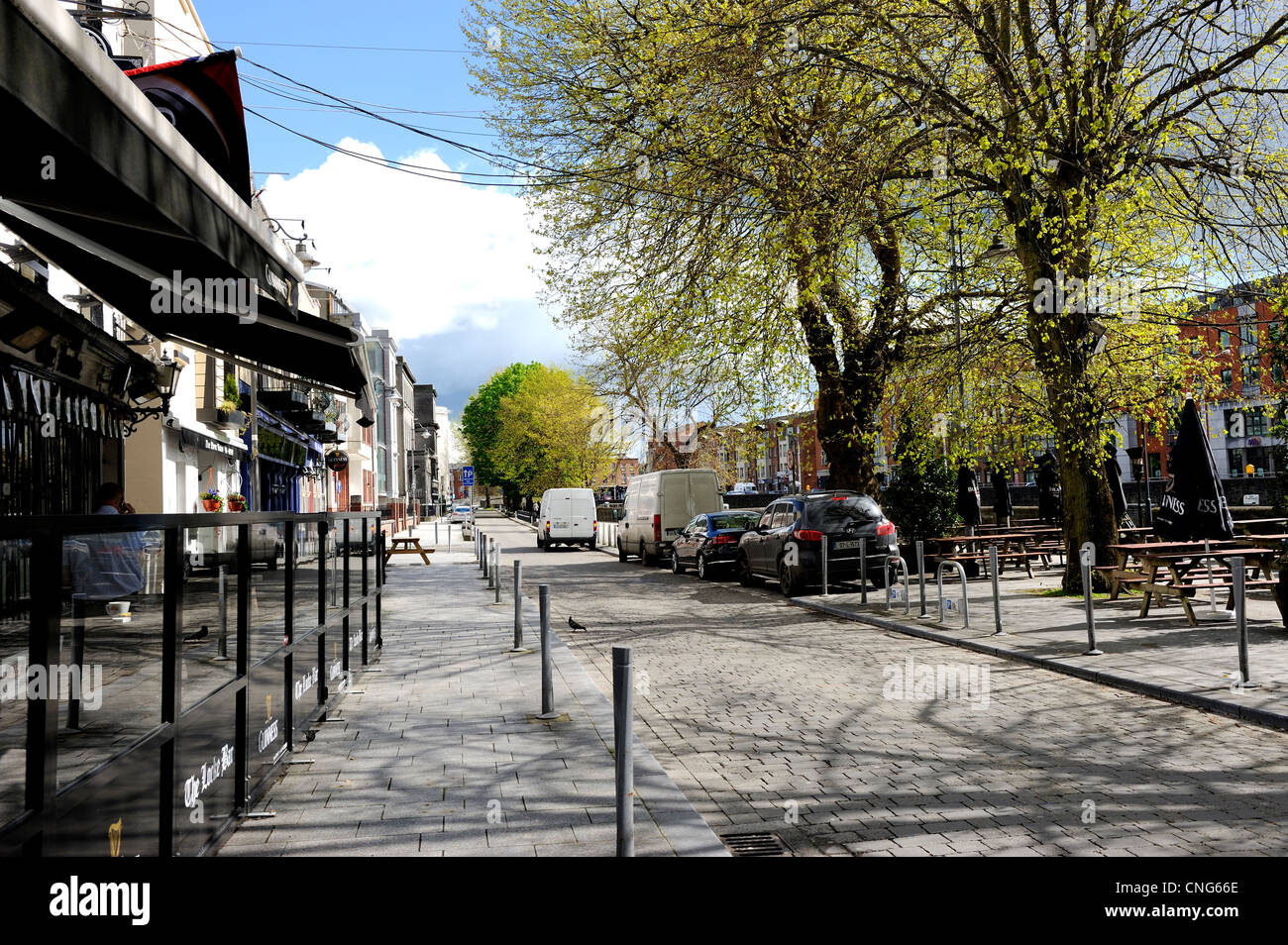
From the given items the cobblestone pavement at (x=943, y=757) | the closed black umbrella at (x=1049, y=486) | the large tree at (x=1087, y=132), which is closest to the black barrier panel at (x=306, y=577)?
the cobblestone pavement at (x=943, y=757)

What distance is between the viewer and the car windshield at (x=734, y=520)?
2272cm

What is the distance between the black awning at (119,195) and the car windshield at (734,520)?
15.0 meters

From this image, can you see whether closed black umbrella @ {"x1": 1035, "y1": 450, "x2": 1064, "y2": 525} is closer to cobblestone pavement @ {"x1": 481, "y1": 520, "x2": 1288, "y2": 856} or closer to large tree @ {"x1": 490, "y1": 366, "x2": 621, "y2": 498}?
cobblestone pavement @ {"x1": 481, "y1": 520, "x2": 1288, "y2": 856}

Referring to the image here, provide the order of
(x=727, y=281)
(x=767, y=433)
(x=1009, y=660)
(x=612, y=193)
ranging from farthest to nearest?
(x=767, y=433), (x=612, y=193), (x=727, y=281), (x=1009, y=660)

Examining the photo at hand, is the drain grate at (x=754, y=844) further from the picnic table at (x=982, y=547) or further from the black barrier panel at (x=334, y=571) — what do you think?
the picnic table at (x=982, y=547)

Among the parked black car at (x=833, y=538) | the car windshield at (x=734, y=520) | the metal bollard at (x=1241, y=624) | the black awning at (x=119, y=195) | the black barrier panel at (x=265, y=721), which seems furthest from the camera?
the car windshield at (x=734, y=520)

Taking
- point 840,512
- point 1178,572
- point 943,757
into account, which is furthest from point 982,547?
point 943,757

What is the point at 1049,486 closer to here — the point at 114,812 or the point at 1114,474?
the point at 1114,474

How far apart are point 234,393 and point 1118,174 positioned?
1758 cm

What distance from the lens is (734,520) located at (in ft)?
75.0

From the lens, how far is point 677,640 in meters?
12.2
